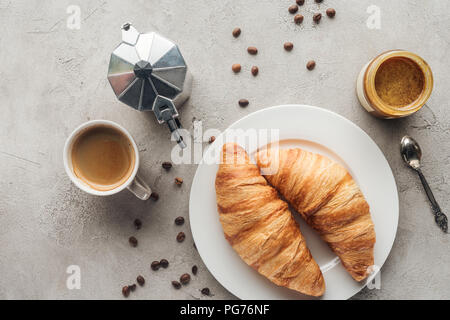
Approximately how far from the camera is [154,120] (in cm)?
130

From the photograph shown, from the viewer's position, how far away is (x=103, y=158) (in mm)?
1175

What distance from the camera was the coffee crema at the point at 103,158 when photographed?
1.15 m

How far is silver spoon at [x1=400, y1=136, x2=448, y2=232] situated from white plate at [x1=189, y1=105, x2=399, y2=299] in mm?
137

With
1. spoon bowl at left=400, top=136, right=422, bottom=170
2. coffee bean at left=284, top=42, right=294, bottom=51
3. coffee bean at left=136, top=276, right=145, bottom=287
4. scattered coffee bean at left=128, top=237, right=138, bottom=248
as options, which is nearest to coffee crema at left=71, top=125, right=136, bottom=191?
scattered coffee bean at left=128, top=237, right=138, bottom=248

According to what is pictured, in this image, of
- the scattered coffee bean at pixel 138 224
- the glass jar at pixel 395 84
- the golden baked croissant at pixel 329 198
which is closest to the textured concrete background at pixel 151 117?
the scattered coffee bean at pixel 138 224

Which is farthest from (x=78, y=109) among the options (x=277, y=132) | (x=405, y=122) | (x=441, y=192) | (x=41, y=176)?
(x=441, y=192)

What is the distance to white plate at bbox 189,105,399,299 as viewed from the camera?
1191mm

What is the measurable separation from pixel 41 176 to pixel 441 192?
1.48 metres

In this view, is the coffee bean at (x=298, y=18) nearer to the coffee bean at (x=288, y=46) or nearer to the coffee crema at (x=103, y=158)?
the coffee bean at (x=288, y=46)

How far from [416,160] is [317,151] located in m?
0.37

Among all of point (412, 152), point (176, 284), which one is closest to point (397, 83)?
point (412, 152)

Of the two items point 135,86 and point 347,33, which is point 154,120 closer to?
point 135,86

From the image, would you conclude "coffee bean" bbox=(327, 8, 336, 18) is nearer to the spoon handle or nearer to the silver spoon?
the silver spoon

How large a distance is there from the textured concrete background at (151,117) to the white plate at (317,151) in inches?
4.2
